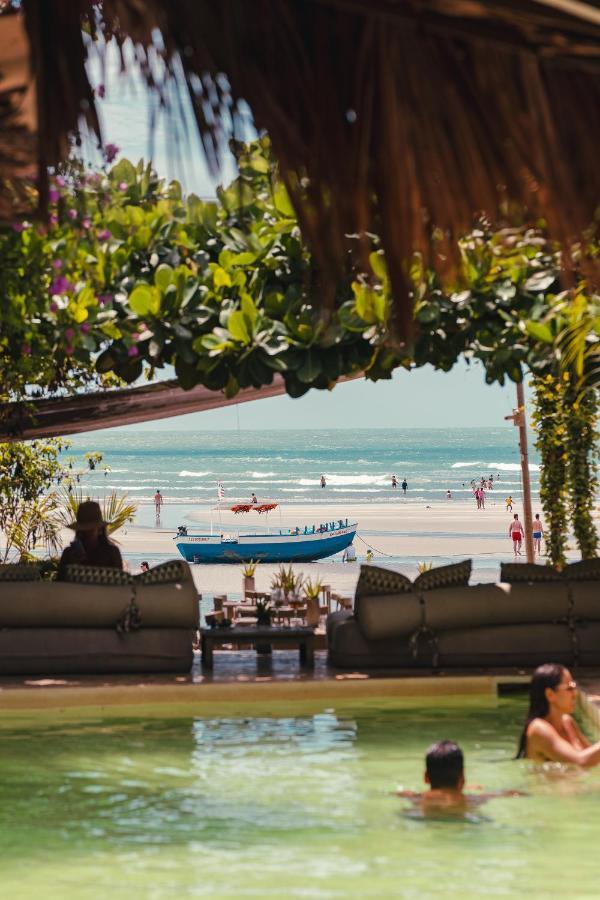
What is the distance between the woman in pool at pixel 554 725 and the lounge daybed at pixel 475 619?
3.06 meters

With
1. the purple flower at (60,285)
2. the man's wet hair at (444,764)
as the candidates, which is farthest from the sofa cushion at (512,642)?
the purple flower at (60,285)

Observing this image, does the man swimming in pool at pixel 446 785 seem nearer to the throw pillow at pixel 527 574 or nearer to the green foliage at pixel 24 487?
the throw pillow at pixel 527 574

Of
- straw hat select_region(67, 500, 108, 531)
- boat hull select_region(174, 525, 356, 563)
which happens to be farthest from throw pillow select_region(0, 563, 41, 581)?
boat hull select_region(174, 525, 356, 563)

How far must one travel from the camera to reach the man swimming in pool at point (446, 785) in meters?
6.44

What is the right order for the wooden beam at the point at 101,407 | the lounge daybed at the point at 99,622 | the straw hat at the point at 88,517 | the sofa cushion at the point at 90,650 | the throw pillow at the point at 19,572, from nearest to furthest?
the lounge daybed at the point at 99,622
the sofa cushion at the point at 90,650
the throw pillow at the point at 19,572
the straw hat at the point at 88,517
the wooden beam at the point at 101,407

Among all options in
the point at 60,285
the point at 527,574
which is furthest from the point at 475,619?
the point at 60,285

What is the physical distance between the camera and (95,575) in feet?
33.1

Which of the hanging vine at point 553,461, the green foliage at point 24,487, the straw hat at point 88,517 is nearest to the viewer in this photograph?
the straw hat at point 88,517

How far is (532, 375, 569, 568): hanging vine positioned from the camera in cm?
1328

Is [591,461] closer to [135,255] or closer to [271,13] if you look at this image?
[135,255]

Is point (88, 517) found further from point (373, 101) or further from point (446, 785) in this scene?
point (373, 101)

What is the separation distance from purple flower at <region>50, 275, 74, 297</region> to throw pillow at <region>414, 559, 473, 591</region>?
3.49 metres

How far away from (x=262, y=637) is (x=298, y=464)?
66613 millimetres

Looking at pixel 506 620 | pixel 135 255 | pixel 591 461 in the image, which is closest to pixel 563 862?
pixel 506 620
